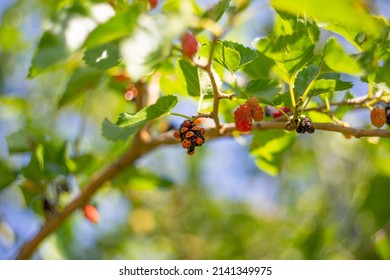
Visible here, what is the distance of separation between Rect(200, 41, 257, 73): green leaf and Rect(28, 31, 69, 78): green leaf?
255 millimetres

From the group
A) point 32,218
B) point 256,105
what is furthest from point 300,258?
point 256,105

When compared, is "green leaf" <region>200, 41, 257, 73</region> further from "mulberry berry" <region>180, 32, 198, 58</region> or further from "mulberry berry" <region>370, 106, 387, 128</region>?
"mulberry berry" <region>370, 106, 387, 128</region>

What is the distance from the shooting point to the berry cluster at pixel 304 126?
34.0 inches

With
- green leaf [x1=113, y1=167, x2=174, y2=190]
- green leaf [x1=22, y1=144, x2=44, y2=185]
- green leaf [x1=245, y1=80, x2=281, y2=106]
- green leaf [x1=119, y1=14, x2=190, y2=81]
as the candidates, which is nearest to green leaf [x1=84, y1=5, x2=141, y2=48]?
green leaf [x1=119, y1=14, x2=190, y2=81]

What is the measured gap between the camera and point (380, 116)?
957 mm

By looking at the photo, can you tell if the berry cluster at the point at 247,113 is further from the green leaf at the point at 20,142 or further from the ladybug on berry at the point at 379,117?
the green leaf at the point at 20,142

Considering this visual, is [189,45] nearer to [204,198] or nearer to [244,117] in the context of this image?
[244,117]

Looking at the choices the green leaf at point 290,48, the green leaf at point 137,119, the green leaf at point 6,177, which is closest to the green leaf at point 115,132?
the green leaf at point 137,119

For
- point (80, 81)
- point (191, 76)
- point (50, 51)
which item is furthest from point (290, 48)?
point (80, 81)

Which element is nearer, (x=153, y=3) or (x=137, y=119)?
(x=137, y=119)

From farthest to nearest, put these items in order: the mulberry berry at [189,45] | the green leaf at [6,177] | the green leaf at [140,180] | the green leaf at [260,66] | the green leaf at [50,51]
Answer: the green leaf at [140,180] → the green leaf at [6,177] → the green leaf at [260,66] → the mulberry berry at [189,45] → the green leaf at [50,51]

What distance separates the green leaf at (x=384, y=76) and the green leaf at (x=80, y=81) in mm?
631

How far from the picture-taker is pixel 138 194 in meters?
2.25

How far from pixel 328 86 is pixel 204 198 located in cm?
147
